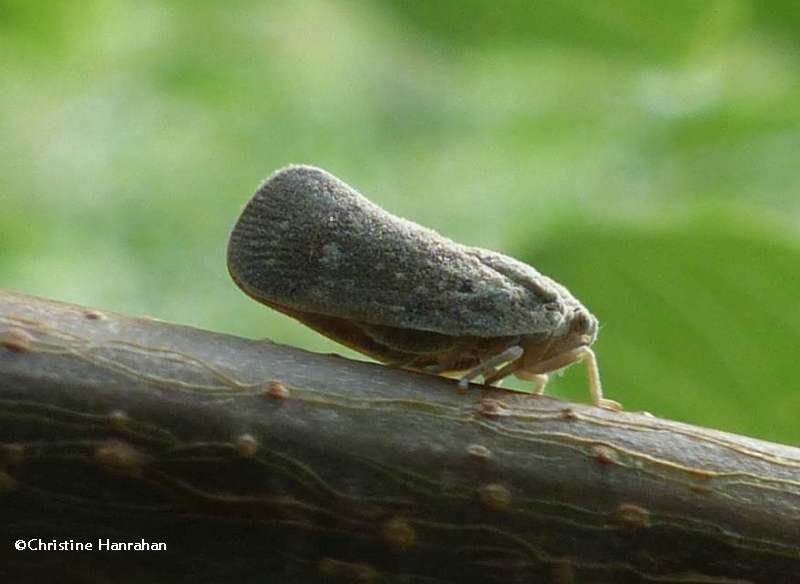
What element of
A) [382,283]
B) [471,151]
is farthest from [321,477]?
[471,151]

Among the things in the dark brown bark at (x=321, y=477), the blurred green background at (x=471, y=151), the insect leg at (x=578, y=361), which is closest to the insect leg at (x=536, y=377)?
the insect leg at (x=578, y=361)

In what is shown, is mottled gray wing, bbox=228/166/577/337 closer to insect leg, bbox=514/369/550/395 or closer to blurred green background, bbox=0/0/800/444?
insect leg, bbox=514/369/550/395

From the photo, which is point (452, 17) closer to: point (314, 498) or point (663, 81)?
point (663, 81)

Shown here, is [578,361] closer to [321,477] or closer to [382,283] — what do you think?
[382,283]

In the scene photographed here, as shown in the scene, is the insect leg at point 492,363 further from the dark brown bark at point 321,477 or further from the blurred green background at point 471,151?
the blurred green background at point 471,151

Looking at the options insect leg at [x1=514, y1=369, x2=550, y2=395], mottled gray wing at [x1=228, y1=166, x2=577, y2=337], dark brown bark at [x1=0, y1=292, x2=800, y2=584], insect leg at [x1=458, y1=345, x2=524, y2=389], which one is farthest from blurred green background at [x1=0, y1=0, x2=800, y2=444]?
dark brown bark at [x1=0, y1=292, x2=800, y2=584]

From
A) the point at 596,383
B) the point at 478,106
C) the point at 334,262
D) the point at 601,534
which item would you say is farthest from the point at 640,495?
the point at 478,106
